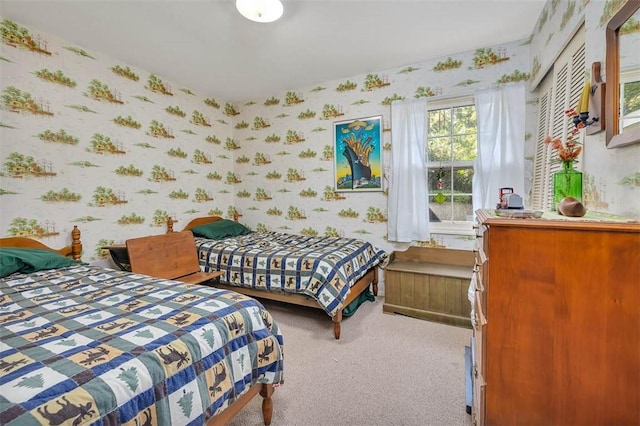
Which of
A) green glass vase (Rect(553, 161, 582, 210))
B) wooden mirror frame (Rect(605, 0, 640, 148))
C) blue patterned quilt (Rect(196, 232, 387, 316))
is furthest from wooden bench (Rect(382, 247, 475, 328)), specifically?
wooden mirror frame (Rect(605, 0, 640, 148))

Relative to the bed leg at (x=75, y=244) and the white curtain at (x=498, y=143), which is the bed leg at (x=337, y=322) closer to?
the white curtain at (x=498, y=143)

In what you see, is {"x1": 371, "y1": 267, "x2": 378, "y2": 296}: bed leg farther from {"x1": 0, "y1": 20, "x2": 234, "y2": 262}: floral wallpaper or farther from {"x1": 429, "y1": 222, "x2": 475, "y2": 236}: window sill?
{"x1": 0, "y1": 20, "x2": 234, "y2": 262}: floral wallpaper

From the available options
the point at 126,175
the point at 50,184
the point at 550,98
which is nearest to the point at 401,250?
the point at 550,98

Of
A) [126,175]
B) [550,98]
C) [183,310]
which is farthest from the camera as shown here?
[126,175]

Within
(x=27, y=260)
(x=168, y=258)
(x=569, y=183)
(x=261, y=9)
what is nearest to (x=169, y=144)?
(x=168, y=258)

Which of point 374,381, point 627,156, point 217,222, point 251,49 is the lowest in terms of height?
point 374,381

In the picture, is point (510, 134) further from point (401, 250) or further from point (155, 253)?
point (155, 253)

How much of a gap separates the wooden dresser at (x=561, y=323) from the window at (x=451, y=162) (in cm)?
213

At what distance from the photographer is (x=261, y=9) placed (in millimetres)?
1928

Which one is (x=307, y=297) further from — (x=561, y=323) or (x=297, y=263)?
(x=561, y=323)

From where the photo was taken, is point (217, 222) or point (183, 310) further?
point (217, 222)

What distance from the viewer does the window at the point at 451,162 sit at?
291cm

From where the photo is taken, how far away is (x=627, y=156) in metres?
1.06

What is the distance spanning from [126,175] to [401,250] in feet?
10.1
